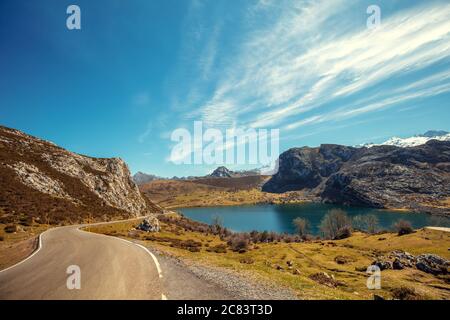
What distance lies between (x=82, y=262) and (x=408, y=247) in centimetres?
8608

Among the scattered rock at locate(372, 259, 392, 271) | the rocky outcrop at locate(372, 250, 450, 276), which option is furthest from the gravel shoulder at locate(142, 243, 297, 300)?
the rocky outcrop at locate(372, 250, 450, 276)

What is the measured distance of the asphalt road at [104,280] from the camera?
13031 millimetres

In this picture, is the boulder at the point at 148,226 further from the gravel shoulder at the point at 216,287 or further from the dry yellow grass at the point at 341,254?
the gravel shoulder at the point at 216,287

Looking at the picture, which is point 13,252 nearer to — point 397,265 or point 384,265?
point 384,265

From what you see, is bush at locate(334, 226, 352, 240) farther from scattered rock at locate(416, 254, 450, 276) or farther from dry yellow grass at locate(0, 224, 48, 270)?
dry yellow grass at locate(0, 224, 48, 270)

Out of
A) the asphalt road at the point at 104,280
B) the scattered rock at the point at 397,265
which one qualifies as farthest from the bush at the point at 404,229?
the asphalt road at the point at 104,280

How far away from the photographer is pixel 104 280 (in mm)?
15117

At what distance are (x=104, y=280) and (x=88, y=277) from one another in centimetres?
138

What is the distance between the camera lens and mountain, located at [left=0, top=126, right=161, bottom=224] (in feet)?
189

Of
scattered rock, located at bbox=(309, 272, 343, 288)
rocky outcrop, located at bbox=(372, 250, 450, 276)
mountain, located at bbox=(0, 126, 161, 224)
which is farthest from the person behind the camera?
mountain, located at bbox=(0, 126, 161, 224)

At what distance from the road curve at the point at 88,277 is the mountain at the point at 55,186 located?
1404 inches

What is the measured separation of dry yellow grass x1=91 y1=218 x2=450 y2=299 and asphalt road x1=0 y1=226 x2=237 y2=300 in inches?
243
